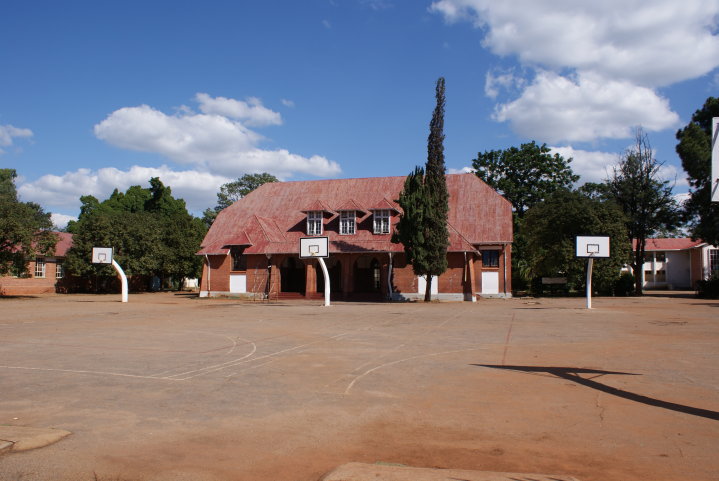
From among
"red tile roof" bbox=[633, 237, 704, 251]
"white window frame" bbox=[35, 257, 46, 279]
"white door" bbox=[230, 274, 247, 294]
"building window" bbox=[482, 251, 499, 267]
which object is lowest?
"white door" bbox=[230, 274, 247, 294]

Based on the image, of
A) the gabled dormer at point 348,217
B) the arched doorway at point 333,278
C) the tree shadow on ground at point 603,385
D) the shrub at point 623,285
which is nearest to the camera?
the tree shadow on ground at point 603,385

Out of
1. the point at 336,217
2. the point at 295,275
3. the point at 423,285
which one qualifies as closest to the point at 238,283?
the point at 295,275

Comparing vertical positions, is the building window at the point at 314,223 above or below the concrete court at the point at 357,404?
above

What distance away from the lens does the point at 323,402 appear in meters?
8.38

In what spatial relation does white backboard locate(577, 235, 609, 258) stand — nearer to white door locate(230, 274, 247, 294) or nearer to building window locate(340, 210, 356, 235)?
building window locate(340, 210, 356, 235)

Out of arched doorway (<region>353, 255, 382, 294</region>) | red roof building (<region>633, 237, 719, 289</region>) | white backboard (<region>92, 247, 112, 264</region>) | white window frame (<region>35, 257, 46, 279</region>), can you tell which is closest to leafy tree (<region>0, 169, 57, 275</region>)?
white backboard (<region>92, 247, 112, 264</region>)

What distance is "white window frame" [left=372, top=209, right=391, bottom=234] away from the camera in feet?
131

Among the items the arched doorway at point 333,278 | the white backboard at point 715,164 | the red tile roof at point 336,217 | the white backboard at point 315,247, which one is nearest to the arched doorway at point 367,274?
the arched doorway at point 333,278

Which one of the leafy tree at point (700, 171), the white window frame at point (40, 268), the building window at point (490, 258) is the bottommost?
the white window frame at point (40, 268)

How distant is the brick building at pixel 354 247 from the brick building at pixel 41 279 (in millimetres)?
17595

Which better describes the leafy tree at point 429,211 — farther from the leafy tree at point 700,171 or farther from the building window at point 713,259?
the building window at point 713,259

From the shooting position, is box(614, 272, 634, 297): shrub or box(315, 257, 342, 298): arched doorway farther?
box(614, 272, 634, 297): shrub

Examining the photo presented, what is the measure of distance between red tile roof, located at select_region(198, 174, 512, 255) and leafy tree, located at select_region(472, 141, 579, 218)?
1407cm

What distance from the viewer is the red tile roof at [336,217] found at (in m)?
39.5
